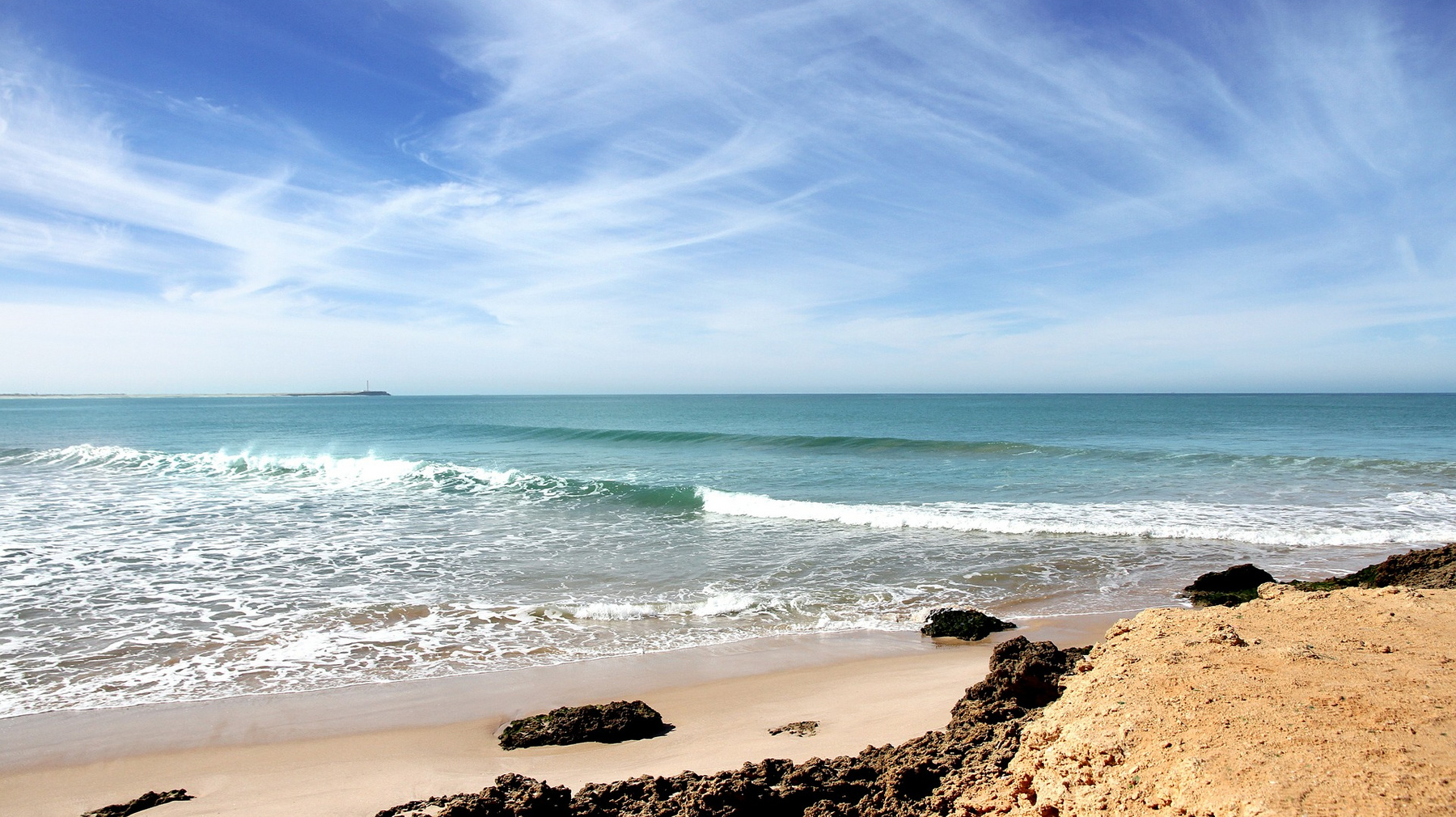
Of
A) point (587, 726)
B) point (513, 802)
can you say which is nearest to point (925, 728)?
point (587, 726)

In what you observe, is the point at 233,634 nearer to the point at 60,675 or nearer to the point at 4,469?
the point at 60,675

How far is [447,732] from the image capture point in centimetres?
538

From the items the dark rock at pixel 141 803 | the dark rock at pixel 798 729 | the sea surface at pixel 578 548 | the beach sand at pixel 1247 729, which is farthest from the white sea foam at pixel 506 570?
the beach sand at pixel 1247 729

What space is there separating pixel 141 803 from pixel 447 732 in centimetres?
177

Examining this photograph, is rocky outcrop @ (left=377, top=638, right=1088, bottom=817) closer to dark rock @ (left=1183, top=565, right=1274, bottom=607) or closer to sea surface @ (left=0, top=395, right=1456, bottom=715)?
sea surface @ (left=0, top=395, right=1456, bottom=715)

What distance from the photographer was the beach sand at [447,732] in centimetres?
446

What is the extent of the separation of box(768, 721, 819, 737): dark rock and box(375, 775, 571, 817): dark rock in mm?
1893

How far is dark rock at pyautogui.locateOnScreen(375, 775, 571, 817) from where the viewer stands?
11.1 feet

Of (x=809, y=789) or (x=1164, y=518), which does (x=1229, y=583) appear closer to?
(x=1164, y=518)

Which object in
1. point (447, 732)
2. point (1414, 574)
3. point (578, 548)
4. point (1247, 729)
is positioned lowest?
point (578, 548)

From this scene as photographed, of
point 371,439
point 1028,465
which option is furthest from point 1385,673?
point 371,439

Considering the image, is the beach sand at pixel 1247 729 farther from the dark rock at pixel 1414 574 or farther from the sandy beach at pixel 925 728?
the dark rock at pixel 1414 574

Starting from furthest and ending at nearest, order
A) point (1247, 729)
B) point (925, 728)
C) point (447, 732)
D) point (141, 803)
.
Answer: point (447, 732) → point (925, 728) → point (141, 803) → point (1247, 729)

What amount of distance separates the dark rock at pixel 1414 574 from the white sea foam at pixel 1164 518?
4878 millimetres
